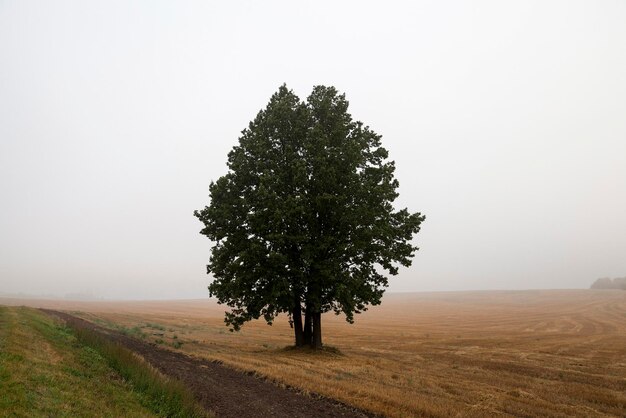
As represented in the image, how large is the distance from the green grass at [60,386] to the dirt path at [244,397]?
241 cm

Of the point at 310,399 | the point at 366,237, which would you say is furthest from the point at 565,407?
the point at 366,237

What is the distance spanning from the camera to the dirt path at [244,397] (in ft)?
41.7

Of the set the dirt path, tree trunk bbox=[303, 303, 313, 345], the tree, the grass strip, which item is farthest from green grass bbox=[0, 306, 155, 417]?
tree trunk bbox=[303, 303, 313, 345]

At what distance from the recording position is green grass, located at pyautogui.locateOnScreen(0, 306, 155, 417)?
960 cm

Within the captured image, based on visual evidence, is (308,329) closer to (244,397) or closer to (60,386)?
(244,397)

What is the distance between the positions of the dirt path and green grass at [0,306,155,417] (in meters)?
2.41

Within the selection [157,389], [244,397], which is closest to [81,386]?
[157,389]

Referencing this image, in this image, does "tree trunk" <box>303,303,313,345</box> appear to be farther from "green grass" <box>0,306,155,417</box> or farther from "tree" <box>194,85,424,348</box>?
"green grass" <box>0,306,155,417</box>

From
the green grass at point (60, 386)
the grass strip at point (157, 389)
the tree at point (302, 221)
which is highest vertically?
the tree at point (302, 221)

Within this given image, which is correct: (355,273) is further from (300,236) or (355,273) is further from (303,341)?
(303,341)

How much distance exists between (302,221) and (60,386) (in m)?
18.1

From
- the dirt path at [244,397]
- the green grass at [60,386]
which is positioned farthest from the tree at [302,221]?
the green grass at [60,386]

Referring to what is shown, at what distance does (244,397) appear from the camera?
14.2 m

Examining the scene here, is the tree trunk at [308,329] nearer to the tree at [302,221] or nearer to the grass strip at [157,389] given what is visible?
the tree at [302,221]
